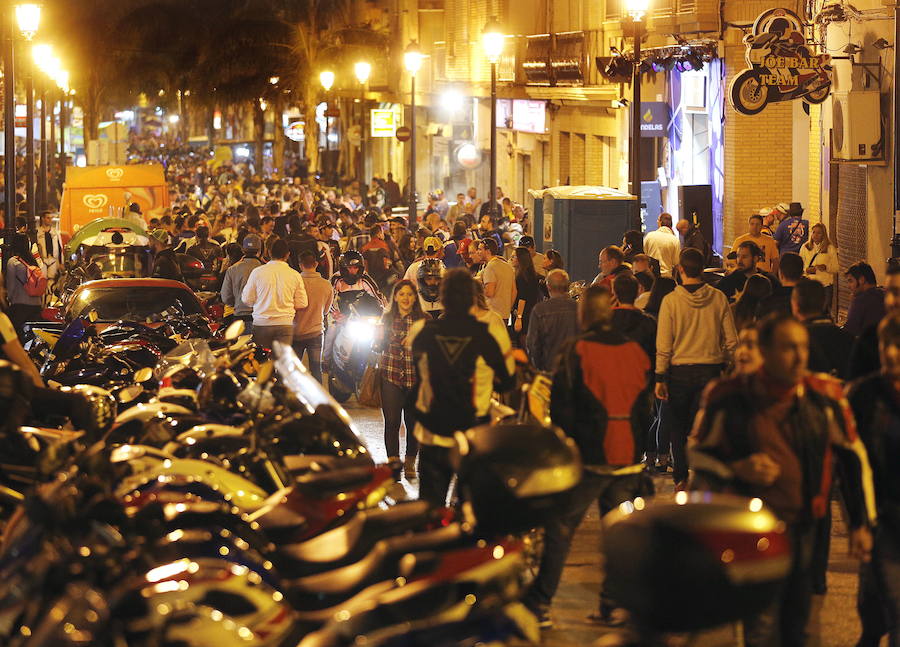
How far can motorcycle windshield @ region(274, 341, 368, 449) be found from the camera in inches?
325

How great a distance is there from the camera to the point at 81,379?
13664 millimetres

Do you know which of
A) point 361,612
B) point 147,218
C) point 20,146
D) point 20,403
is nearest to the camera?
point 361,612

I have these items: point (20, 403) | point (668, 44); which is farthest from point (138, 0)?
point (20, 403)

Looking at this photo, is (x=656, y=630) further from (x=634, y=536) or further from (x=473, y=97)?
(x=473, y=97)

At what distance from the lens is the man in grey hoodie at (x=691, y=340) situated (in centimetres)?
1105

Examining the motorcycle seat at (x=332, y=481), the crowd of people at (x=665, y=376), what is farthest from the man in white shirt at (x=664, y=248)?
the motorcycle seat at (x=332, y=481)

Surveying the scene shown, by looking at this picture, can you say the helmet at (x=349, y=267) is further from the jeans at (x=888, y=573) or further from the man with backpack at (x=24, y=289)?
the jeans at (x=888, y=573)

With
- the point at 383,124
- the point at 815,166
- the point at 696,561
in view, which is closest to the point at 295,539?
the point at 696,561

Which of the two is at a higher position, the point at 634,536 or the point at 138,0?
the point at 138,0

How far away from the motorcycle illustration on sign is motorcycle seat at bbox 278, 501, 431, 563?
14945mm

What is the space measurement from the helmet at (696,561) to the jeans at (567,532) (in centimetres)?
319

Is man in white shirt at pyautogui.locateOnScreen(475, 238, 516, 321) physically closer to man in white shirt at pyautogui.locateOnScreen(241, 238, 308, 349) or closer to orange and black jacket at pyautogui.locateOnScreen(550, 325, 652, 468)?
man in white shirt at pyautogui.locateOnScreen(241, 238, 308, 349)

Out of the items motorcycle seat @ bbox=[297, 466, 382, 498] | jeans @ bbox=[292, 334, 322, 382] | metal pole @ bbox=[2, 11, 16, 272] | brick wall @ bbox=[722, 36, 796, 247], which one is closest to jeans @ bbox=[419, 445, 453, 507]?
motorcycle seat @ bbox=[297, 466, 382, 498]

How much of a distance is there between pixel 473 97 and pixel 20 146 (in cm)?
3865
